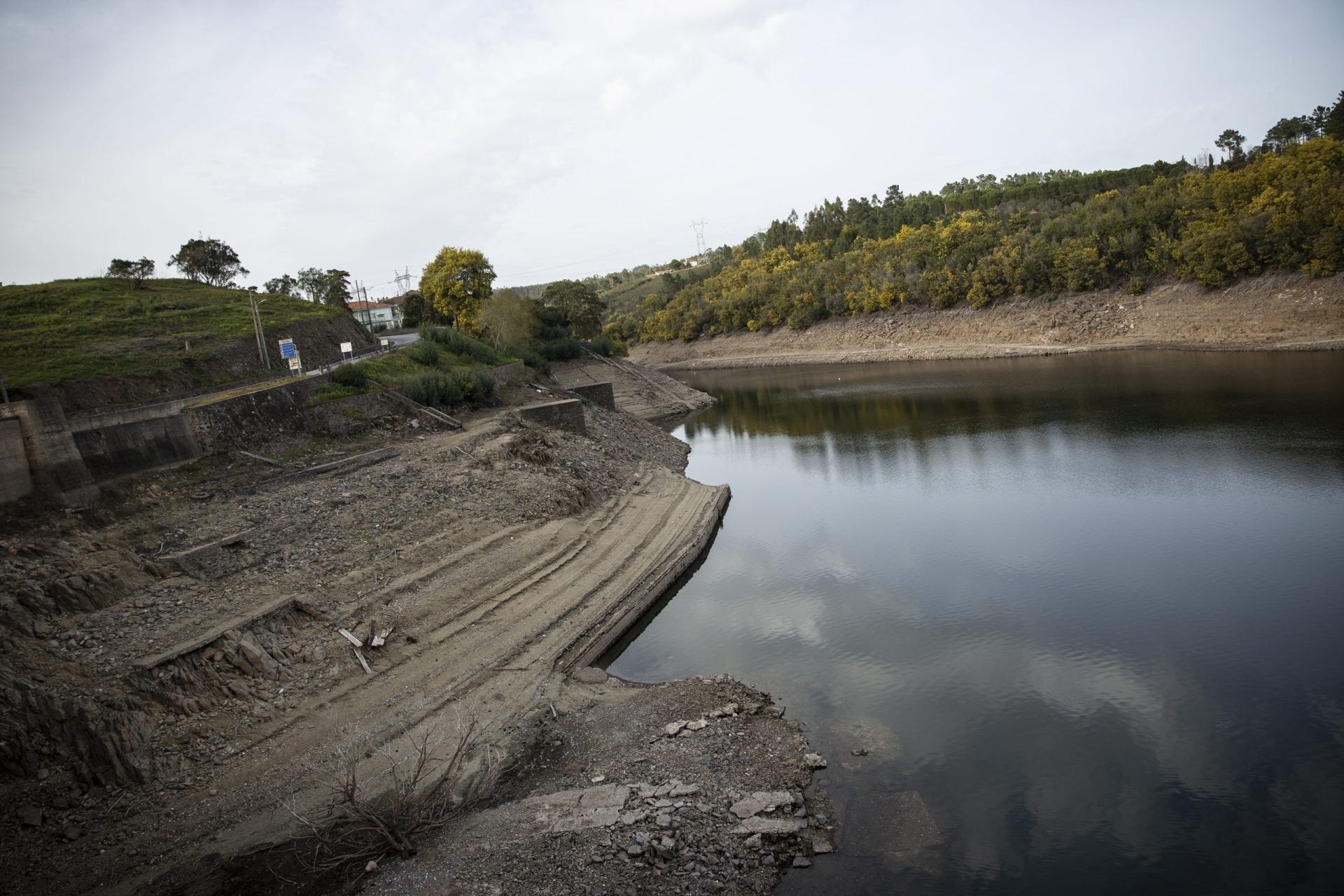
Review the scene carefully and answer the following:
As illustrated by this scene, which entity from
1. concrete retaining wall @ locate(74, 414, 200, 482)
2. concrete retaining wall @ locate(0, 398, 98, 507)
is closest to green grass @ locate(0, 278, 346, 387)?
concrete retaining wall @ locate(74, 414, 200, 482)

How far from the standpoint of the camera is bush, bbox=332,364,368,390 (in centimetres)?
2694

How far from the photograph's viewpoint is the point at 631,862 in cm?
850

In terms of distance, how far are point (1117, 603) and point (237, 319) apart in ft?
114

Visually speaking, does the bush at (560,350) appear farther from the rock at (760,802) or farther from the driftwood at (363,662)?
the rock at (760,802)

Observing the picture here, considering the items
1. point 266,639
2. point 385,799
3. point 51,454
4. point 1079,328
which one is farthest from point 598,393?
point 1079,328

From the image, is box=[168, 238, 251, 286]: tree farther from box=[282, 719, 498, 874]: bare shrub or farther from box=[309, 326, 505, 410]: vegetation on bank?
box=[282, 719, 498, 874]: bare shrub

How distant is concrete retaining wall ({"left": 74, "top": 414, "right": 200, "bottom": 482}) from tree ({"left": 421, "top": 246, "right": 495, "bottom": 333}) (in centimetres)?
3650

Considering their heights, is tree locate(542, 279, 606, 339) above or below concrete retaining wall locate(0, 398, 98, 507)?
above

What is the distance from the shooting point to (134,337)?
27516 millimetres

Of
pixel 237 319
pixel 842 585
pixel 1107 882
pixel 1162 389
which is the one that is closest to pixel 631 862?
pixel 1107 882

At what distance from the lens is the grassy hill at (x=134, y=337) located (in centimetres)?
2298

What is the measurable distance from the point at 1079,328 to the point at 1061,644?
168 ft

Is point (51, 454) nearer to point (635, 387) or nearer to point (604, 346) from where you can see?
point (635, 387)

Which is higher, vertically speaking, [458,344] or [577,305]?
[577,305]
